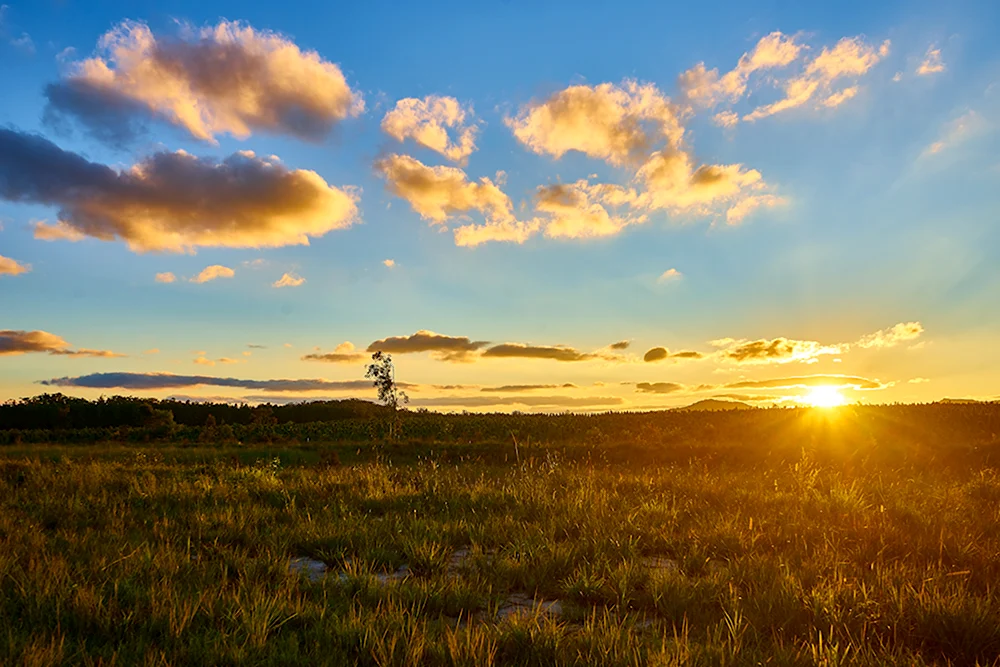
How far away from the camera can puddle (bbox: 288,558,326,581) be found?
593 centimetres

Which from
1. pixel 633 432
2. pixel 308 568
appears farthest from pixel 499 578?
pixel 633 432

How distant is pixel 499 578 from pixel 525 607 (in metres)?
0.49

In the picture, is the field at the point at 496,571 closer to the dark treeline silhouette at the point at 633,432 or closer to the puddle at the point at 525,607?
the puddle at the point at 525,607

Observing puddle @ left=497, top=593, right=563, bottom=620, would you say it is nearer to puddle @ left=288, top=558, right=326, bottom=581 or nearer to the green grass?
the green grass

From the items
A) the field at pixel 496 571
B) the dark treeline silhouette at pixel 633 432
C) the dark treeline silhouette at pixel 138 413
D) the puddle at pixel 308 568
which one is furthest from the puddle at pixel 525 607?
the dark treeline silhouette at pixel 138 413

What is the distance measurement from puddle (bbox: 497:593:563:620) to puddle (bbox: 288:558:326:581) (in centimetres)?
188

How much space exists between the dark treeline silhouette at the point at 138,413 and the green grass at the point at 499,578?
35544 millimetres

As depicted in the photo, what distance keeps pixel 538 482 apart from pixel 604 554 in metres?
4.84

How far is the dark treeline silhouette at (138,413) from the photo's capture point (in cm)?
4388

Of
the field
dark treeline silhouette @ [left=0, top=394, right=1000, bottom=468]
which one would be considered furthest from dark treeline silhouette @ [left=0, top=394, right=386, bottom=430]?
the field

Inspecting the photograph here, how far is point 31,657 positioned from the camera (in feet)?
12.2

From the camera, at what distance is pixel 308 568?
6266mm

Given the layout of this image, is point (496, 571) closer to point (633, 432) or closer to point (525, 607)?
point (525, 607)

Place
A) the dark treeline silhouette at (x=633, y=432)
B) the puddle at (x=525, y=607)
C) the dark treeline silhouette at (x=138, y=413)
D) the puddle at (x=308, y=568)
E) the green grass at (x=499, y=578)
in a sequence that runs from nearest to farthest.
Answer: the green grass at (x=499, y=578), the puddle at (x=525, y=607), the puddle at (x=308, y=568), the dark treeline silhouette at (x=633, y=432), the dark treeline silhouette at (x=138, y=413)
